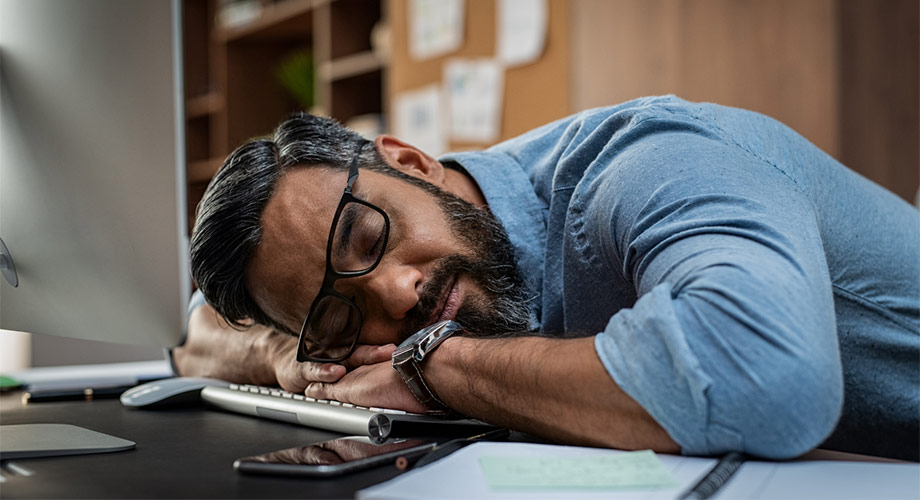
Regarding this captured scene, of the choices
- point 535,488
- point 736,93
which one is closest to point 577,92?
point 736,93

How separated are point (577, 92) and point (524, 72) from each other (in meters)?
0.24

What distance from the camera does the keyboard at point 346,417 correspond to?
2.68ft

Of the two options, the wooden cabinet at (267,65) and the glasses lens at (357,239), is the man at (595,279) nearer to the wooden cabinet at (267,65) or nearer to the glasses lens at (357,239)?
the glasses lens at (357,239)

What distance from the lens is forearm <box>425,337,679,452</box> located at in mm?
708

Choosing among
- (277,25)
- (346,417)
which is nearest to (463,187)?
(346,417)

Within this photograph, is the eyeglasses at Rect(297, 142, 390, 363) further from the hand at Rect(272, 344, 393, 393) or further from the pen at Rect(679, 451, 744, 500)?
the pen at Rect(679, 451, 744, 500)

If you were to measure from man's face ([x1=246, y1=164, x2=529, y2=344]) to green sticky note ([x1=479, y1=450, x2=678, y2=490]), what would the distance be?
1.41 ft

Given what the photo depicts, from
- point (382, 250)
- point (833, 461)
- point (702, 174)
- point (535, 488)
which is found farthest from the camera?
point (382, 250)

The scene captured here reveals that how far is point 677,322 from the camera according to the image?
688mm

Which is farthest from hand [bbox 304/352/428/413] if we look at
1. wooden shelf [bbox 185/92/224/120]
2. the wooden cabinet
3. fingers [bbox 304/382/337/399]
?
wooden shelf [bbox 185/92/224/120]

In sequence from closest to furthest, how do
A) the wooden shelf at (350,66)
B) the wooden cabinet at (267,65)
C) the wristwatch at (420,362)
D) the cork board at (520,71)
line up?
1. the wristwatch at (420,362)
2. the cork board at (520,71)
3. the wooden shelf at (350,66)
4. the wooden cabinet at (267,65)

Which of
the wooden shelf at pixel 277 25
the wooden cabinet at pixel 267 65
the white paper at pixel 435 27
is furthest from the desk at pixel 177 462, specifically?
the wooden shelf at pixel 277 25

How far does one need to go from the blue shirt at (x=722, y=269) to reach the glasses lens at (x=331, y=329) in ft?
0.79

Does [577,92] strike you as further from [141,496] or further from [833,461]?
[141,496]
